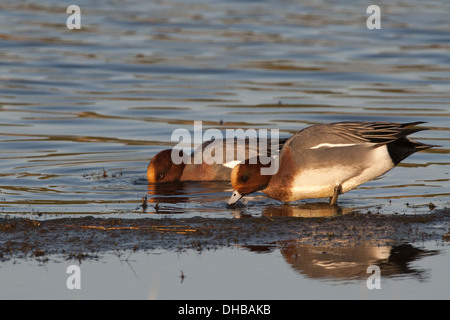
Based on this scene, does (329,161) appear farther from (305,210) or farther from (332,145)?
(305,210)

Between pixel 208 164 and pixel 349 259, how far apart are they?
3.58 m

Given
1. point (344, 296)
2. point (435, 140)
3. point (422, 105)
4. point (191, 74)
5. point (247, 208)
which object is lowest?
point (344, 296)

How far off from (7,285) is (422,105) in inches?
347

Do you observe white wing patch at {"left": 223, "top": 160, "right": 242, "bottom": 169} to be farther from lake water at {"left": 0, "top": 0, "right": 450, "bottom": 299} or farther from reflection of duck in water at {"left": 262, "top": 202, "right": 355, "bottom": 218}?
reflection of duck in water at {"left": 262, "top": 202, "right": 355, "bottom": 218}

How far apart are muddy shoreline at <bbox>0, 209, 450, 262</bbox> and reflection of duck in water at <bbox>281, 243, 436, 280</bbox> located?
0.53 feet

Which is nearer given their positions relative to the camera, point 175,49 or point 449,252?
point 449,252

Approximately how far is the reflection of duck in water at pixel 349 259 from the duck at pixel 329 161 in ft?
4.63

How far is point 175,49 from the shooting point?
57.8ft

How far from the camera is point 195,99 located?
13.5m

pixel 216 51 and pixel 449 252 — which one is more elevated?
pixel 216 51

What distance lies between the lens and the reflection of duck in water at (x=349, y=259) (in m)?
5.42

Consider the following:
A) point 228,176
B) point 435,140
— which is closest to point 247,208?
point 228,176

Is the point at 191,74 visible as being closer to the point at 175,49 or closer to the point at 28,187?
the point at 175,49

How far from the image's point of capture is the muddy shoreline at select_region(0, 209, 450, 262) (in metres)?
5.99
